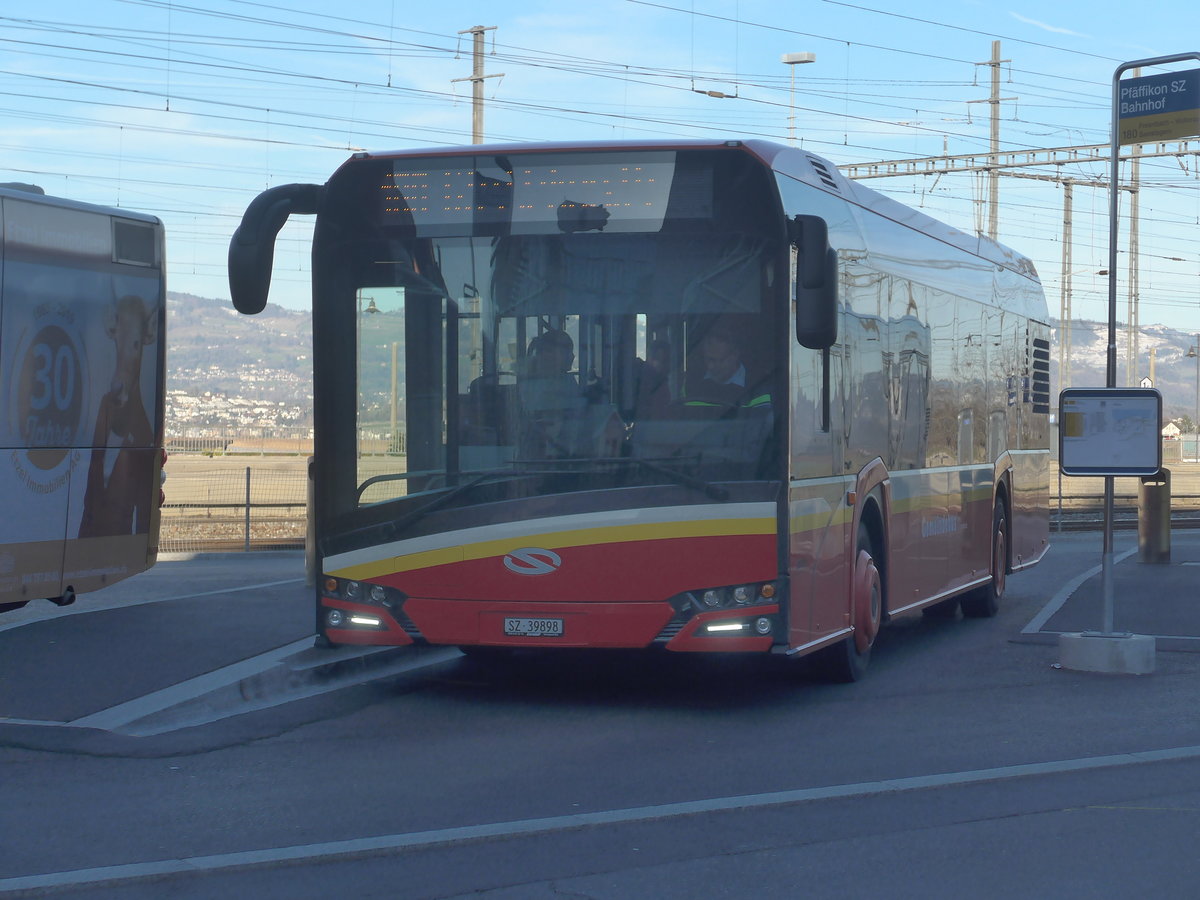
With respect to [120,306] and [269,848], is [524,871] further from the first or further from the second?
[120,306]

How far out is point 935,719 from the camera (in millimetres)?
9445

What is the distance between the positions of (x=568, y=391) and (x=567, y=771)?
2249 mm

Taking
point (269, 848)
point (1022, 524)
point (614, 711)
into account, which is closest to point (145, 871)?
point (269, 848)

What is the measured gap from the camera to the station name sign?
40.9 ft

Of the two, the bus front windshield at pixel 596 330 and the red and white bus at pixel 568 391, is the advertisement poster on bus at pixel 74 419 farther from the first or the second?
the bus front windshield at pixel 596 330

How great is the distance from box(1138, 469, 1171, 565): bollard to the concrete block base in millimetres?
11194

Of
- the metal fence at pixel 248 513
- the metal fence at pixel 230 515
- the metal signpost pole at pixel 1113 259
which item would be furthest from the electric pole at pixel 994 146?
the metal signpost pole at pixel 1113 259

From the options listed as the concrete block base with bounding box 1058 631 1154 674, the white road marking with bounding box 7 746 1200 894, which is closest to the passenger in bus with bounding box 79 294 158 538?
the white road marking with bounding box 7 746 1200 894

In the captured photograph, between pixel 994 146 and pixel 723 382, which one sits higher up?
pixel 994 146

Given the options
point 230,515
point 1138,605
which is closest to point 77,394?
point 1138,605

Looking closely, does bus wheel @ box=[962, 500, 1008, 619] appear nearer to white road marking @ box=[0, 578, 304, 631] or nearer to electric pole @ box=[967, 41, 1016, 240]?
white road marking @ box=[0, 578, 304, 631]

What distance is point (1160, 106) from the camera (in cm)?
1255

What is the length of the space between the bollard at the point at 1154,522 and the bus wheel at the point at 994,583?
694 cm

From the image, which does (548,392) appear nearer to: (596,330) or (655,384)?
(596,330)
